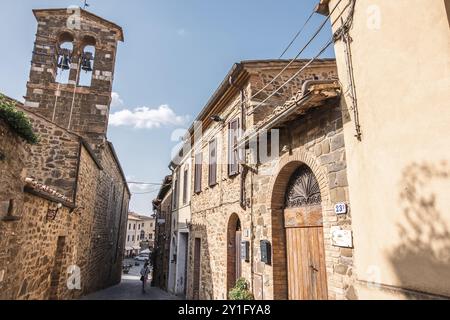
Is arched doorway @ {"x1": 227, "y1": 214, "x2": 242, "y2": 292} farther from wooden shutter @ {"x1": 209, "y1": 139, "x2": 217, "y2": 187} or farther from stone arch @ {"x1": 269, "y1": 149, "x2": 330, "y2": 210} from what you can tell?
stone arch @ {"x1": 269, "y1": 149, "x2": 330, "y2": 210}

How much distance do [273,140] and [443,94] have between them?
3.42 metres

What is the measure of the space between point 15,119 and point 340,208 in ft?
15.7

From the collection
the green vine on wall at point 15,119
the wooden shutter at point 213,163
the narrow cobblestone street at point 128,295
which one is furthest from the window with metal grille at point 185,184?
the green vine on wall at point 15,119

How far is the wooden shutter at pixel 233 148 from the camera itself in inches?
313

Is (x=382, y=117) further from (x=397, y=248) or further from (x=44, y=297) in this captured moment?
(x=44, y=297)

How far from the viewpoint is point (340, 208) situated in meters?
4.06

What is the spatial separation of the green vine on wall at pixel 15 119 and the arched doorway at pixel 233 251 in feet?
17.4

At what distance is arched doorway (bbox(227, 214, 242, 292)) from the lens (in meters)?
7.94

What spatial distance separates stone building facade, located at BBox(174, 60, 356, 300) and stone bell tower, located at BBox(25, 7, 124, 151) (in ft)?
17.5

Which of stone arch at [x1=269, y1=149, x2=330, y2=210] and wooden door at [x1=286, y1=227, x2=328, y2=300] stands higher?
stone arch at [x1=269, y1=149, x2=330, y2=210]

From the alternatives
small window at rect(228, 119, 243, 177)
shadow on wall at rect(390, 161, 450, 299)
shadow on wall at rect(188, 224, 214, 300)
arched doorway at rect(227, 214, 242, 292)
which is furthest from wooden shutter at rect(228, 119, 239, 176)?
shadow on wall at rect(390, 161, 450, 299)

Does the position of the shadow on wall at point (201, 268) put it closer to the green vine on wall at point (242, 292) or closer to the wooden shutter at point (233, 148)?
the green vine on wall at point (242, 292)

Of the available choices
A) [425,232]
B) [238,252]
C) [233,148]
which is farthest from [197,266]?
[425,232]
